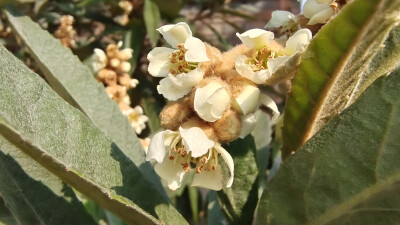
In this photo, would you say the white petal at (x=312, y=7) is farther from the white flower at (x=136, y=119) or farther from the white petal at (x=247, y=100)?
the white flower at (x=136, y=119)

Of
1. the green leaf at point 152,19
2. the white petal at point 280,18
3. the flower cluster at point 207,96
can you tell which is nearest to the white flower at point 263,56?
the flower cluster at point 207,96

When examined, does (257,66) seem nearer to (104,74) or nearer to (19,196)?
(19,196)

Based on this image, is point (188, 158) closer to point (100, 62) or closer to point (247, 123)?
point (247, 123)

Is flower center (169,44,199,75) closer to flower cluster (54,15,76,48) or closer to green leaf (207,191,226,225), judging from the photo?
green leaf (207,191,226,225)

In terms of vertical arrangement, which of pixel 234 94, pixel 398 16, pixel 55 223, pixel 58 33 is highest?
pixel 398 16

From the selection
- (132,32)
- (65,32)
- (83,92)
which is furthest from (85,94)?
(132,32)

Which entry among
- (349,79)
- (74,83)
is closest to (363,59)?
(349,79)
